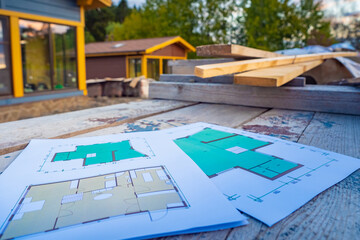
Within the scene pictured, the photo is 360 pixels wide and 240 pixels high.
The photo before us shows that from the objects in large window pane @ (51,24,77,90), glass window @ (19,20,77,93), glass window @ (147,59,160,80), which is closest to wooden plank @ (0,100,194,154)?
glass window @ (19,20,77,93)

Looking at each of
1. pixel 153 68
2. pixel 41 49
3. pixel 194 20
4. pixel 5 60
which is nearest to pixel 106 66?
pixel 153 68

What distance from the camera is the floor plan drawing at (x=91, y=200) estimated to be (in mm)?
444

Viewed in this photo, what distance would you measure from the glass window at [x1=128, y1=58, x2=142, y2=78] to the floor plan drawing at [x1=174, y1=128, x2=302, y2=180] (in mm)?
13304

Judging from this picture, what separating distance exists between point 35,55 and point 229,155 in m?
8.51

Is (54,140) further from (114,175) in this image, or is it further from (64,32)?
(64,32)

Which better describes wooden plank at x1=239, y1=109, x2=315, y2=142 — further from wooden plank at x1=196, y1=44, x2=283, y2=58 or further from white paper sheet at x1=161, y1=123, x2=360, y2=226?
wooden plank at x1=196, y1=44, x2=283, y2=58

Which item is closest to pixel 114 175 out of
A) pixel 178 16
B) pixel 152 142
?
pixel 152 142

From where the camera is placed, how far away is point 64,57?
8.16m

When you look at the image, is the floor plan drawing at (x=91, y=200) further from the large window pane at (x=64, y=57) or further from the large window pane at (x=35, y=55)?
the large window pane at (x=64, y=57)

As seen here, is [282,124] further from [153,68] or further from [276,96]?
[153,68]

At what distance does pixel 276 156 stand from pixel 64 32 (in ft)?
26.8

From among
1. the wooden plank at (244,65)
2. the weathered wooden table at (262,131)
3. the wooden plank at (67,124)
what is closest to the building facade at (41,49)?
the wooden plank at (67,124)

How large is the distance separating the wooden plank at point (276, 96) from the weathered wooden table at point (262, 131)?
5 centimetres

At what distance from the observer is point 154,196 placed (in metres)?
0.52
